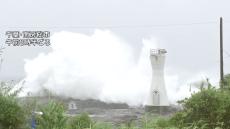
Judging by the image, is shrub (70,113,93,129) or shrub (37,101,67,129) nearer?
shrub (37,101,67,129)

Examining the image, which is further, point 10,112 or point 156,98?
point 156,98

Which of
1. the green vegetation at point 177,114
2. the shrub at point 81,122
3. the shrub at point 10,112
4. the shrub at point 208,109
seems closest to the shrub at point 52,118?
the green vegetation at point 177,114

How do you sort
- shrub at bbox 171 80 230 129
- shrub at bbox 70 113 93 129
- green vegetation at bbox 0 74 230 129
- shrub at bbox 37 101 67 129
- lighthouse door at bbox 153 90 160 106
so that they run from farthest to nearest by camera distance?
lighthouse door at bbox 153 90 160 106 < shrub at bbox 171 80 230 129 < shrub at bbox 70 113 93 129 < green vegetation at bbox 0 74 230 129 < shrub at bbox 37 101 67 129

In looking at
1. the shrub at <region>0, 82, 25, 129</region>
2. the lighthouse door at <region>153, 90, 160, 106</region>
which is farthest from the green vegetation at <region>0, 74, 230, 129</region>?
the lighthouse door at <region>153, 90, 160, 106</region>

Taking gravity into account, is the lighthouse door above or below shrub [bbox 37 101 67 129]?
above

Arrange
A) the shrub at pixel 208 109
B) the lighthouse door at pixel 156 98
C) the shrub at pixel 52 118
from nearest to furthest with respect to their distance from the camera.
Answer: the shrub at pixel 52 118 < the shrub at pixel 208 109 < the lighthouse door at pixel 156 98

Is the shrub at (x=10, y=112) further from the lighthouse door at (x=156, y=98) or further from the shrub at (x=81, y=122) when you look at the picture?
the lighthouse door at (x=156, y=98)

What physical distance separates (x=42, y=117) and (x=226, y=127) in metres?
4.45

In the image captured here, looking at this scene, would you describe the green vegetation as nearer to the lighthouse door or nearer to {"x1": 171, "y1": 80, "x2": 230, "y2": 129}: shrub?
{"x1": 171, "y1": 80, "x2": 230, "y2": 129}: shrub

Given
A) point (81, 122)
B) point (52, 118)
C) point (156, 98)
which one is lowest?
point (81, 122)

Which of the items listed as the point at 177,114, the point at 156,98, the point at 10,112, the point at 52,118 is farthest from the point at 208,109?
the point at 156,98

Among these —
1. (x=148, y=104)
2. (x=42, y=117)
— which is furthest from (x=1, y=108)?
(x=148, y=104)

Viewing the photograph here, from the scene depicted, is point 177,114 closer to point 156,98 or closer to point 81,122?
point 81,122

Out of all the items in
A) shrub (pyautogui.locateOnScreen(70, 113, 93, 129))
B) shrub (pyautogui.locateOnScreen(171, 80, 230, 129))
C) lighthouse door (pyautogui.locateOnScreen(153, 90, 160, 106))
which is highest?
lighthouse door (pyautogui.locateOnScreen(153, 90, 160, 106))
